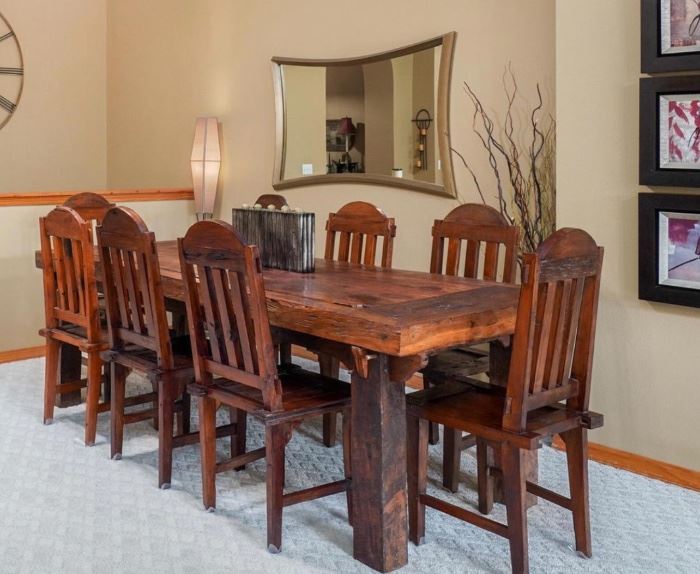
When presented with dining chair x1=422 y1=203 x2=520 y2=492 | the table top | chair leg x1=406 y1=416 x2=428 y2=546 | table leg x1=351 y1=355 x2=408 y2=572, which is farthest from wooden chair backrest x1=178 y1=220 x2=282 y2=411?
dining chair x1=422 y1=203 x2=520 y2=492

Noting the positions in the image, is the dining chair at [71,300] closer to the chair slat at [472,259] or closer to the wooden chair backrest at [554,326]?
the chair slat at [472,259]

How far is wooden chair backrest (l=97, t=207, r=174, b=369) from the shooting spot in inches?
125

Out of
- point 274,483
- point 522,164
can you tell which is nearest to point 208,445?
point 274,483

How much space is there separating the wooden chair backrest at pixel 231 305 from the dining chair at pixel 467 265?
0.68 metres

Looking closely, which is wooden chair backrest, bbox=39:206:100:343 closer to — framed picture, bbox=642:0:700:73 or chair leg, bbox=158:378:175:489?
chair leg, bbox=158:378:175:489

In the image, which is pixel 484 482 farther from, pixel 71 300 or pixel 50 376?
pixel 50 376

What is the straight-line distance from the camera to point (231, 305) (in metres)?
2.76

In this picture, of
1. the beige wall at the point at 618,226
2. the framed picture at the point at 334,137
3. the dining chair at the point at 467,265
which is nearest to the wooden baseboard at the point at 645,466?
the beige wall at the point at 618,226

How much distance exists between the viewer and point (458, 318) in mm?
2533

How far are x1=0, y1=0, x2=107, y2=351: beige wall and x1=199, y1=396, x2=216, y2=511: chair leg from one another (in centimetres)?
432

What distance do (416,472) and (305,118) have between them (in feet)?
9.91

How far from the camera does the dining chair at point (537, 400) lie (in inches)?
93.6

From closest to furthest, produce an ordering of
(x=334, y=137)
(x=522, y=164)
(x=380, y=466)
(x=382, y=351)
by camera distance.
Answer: (x=382, y=351) < (x=380, y=466) < (x=522, y=164) < (x=334, y=137)

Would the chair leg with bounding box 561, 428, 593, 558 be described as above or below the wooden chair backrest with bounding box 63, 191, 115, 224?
below
